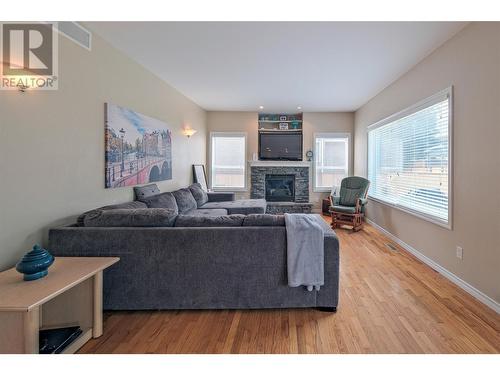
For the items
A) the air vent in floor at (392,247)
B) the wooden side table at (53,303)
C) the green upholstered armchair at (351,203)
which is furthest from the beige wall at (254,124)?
the wooden side table at (53,303)

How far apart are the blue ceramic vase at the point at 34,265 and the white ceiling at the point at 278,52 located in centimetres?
227

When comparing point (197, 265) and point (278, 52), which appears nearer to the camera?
point (197, 265)

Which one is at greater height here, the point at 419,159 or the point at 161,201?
the point at 419,159

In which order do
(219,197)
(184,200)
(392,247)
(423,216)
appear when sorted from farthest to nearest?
(219,197) < (184,200) < (392,247) < (423,216)

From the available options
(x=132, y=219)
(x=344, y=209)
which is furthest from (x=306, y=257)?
(x=344, y=209)

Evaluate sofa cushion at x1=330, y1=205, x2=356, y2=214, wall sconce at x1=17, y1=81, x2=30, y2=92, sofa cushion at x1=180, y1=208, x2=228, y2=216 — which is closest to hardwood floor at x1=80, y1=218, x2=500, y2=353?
wall sconce at x1=17, y1=81, x2=30, y2=92

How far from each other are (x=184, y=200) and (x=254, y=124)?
336 cm

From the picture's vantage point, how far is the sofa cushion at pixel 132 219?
2.19 meters

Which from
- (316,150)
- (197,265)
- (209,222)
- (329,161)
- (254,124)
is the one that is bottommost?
(197,265)

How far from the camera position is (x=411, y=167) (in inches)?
149

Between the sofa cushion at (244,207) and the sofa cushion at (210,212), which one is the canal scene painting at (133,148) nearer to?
the sofa cushion at (210,212)

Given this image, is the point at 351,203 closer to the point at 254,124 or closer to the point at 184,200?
the point at 254,124

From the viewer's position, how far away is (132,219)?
7.24 feet
